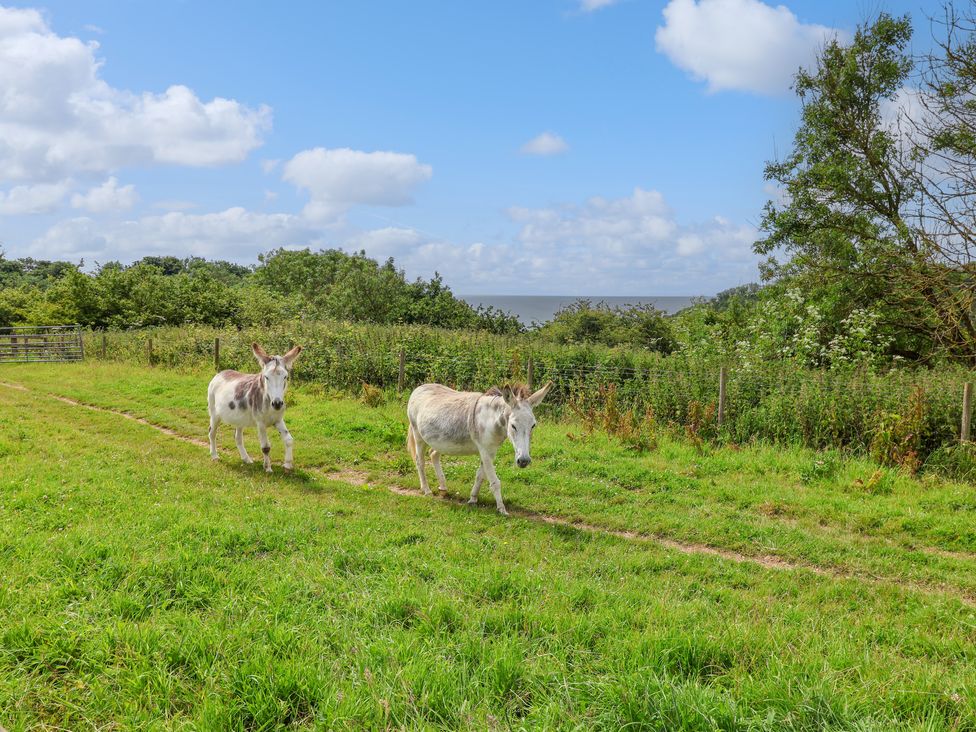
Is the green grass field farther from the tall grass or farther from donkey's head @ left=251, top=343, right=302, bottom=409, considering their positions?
the tall grass

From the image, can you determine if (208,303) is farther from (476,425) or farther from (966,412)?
(966,412)

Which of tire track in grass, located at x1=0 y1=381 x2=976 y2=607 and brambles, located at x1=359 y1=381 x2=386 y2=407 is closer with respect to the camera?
tire track in grass, located at x1=0 y1=381 x2=976 y2=607

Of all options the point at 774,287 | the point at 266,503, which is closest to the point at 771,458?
the point at 266,503

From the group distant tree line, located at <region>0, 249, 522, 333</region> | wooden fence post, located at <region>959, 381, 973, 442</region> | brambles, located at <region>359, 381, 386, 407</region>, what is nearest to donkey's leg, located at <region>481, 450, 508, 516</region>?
wooden fence post, located at <region>959, 381, 973, 442</region>

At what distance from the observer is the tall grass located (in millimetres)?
10758

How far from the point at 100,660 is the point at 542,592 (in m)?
2.98

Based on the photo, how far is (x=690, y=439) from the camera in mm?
12078

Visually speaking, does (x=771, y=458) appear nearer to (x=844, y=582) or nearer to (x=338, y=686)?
(x=844, y=582)

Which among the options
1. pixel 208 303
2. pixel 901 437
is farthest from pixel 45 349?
pixel 901 437

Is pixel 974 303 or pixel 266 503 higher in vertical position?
pixel 974 303

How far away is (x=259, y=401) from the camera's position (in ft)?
33.1

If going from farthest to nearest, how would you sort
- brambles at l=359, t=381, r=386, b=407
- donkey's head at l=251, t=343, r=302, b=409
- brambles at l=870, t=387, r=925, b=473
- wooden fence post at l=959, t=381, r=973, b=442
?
brambles at l=359, t=381, r=386, b=407 < brambles at l=870, t=387, r=925, b=473 < wooden fence post at l=959, t=381, r=973, b=442 < donkey's head at l=251, t=343, r=302, b=409

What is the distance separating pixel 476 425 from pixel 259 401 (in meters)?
4.10

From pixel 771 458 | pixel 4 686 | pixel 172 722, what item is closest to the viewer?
pixel 172 722
